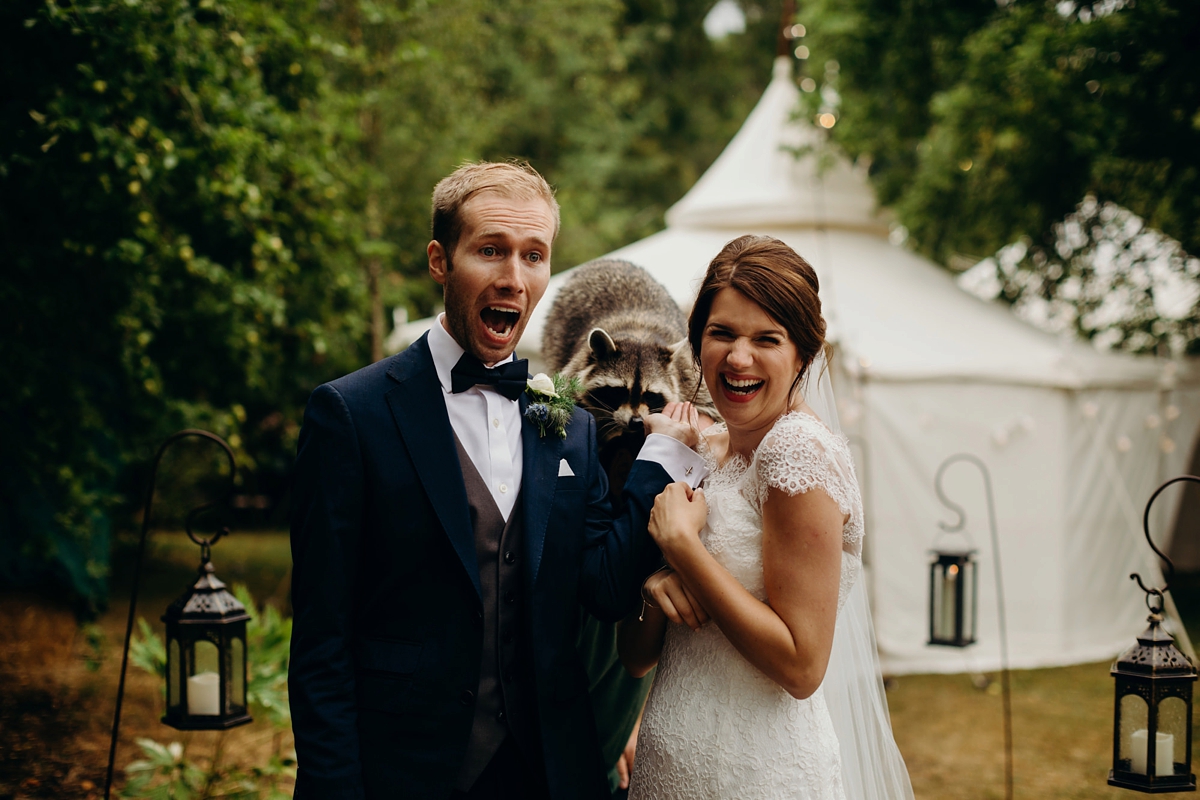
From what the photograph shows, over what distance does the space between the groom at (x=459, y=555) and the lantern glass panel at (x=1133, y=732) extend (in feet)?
5.87

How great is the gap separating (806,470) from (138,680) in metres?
7.18

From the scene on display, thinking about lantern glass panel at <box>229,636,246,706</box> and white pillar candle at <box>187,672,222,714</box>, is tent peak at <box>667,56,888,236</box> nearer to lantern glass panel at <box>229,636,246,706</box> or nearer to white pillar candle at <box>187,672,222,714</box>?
lantern glass panel at <box>229,636,246,706</box>

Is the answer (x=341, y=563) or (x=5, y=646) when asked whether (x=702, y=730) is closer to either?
(x=341, y=563)

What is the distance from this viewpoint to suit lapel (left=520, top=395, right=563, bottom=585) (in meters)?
1.91

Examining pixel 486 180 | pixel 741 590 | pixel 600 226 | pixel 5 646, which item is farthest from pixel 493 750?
pixel 600 226

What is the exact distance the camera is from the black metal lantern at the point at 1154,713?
2654 millimetres

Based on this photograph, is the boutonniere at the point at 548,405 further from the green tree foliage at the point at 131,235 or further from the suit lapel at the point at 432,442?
the green tree foliage at the point at 131,235

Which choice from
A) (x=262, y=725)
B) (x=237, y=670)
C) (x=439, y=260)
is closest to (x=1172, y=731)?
(x=439, y=260)

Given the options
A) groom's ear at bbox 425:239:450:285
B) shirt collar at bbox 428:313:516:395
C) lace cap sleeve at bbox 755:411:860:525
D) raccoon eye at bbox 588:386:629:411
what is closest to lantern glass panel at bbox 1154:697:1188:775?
lace cap sleeve at bbox 755:411:860:525

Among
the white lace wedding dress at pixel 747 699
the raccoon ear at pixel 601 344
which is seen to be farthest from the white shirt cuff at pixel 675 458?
the raccoon ear at pixel 601 344

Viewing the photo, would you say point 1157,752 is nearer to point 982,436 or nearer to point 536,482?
point 536,482

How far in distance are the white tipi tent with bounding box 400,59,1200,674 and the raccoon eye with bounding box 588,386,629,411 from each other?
432 centimetres

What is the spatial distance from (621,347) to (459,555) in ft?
4.34

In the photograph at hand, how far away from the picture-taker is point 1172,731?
270 centimetres
